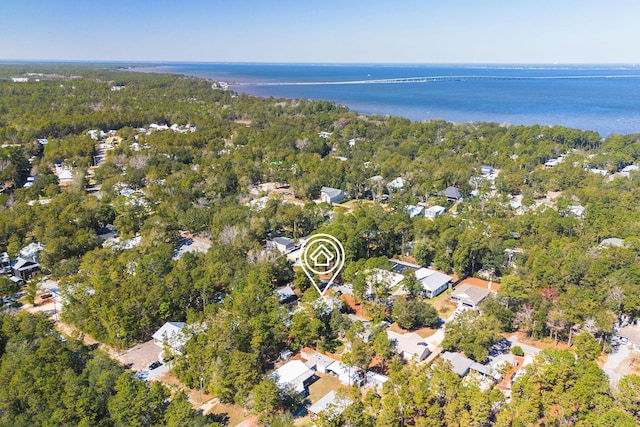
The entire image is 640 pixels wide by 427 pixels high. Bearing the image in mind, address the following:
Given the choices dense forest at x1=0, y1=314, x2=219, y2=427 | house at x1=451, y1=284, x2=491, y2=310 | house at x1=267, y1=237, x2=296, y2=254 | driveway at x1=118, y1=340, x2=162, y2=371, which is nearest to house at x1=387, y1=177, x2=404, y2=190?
house at x1=267, y1=237, x2=296, y2=254

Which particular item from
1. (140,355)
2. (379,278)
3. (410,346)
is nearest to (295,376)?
(410,346)

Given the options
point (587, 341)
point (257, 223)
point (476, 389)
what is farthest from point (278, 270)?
point (587, 341)

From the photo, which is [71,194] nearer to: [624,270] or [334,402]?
[334,402]

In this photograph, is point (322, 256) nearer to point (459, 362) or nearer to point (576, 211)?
point (459, 362)

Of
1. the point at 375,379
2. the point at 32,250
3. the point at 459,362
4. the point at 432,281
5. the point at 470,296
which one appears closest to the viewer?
the point at 375,379

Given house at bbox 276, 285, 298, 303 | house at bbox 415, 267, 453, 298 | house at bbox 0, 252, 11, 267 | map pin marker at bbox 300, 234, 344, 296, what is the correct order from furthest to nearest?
1. house at bbox 0, 252, 11, 267
2. map pin marker at bbox 300, 234, 344, 296
3. house at bbox 415, 267, 453, 298
4. house at bbox 276, 285, 298, 303

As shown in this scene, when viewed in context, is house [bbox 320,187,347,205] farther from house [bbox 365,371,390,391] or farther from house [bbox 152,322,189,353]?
house [bbox 365,371,390,391]
